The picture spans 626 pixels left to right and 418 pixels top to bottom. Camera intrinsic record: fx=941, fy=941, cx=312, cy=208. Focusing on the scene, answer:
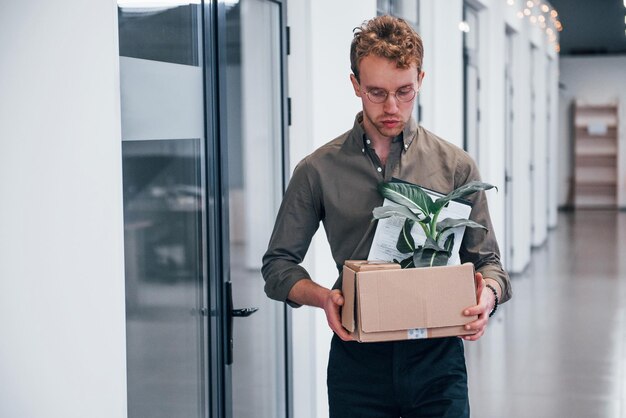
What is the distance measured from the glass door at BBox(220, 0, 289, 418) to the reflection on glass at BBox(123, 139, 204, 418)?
23 cm

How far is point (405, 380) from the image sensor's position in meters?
2.26

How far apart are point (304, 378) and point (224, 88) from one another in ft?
4.57

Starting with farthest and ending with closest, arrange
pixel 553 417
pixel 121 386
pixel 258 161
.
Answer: pixel 553 417 → pixel 258 161 → pixel 121 386

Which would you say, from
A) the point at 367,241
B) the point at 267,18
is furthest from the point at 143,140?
the point at 267,18

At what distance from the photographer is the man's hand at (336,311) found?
2.12m

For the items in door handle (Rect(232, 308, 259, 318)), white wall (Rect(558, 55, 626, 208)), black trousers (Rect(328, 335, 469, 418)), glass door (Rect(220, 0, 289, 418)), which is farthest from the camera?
white wall (Rect(558, 55, 626, 208))

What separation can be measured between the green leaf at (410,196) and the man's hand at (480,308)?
0.65 feet

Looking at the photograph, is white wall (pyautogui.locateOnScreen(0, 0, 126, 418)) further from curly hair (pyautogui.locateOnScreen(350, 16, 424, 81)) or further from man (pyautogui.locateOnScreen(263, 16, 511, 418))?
curly hair (pyautogui.locateOnScreen(350, 16, 424, 81))

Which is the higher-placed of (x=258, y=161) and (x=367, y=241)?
(x=258, y=161)

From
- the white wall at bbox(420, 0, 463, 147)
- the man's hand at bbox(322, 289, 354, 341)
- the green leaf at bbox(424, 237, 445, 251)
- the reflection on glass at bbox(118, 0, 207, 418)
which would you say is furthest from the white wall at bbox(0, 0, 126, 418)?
the white wall at bbox(420, 0, 463, 147)

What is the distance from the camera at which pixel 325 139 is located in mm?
4055

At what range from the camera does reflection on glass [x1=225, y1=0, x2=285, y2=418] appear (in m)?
3.45

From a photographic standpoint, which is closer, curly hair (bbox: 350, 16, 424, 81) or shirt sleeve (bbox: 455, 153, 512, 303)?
A: curly hair (bbox: 350, 16, 424, 81)

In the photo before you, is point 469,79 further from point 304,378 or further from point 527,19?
point 304,378
